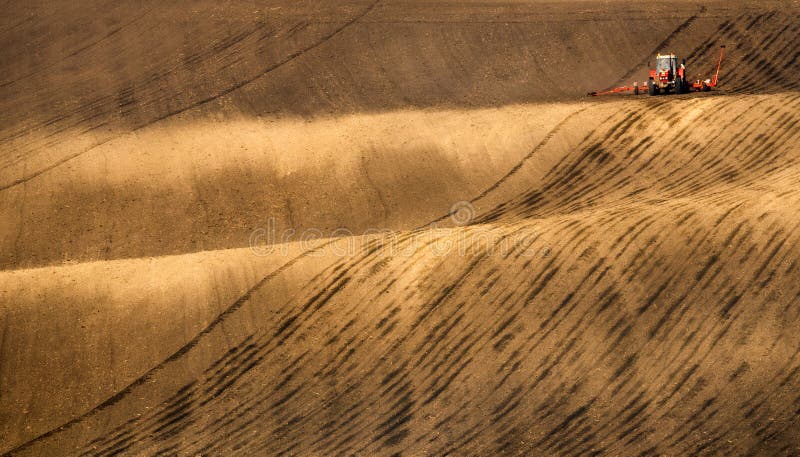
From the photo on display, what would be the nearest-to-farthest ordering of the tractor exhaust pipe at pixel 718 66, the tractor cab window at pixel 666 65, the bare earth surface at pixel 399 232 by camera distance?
1. the bare earth surface at pixel 399 232
2. the tractor cab window at pixel 666 65
3. the tractor exhaust pipe at pixel 718 66

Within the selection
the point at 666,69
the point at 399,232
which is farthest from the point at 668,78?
the point at 399,232

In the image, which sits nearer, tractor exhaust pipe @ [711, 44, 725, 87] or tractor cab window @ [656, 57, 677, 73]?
tractor cab window @ [656, 57, 677, 73]

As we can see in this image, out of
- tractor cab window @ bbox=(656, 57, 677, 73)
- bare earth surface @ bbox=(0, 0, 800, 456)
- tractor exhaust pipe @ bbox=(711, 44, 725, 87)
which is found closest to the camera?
bare earth surface @ bbox=(0, 0, 800, 456)

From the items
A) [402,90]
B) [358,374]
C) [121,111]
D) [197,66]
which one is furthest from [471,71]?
[358,374]

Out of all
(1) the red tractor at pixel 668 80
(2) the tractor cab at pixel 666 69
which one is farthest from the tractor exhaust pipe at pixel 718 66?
(2) the tractor cab at pixel 666 69

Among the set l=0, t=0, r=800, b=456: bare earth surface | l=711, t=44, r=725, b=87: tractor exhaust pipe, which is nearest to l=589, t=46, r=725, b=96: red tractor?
l=711, t=44, r=725, b=87: tractor exhaust pipe

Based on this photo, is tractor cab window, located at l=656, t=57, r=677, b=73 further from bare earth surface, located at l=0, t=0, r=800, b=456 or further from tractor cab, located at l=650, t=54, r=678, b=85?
bare earth surface, located at l=0, t=0, r=800, b=456

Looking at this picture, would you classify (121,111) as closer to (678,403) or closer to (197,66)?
(197,66)

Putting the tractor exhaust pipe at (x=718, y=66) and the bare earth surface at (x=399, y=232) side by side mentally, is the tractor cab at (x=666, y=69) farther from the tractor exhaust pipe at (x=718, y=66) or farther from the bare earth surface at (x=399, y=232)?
the tractor exhaust pipe at (x=718, y=66)
